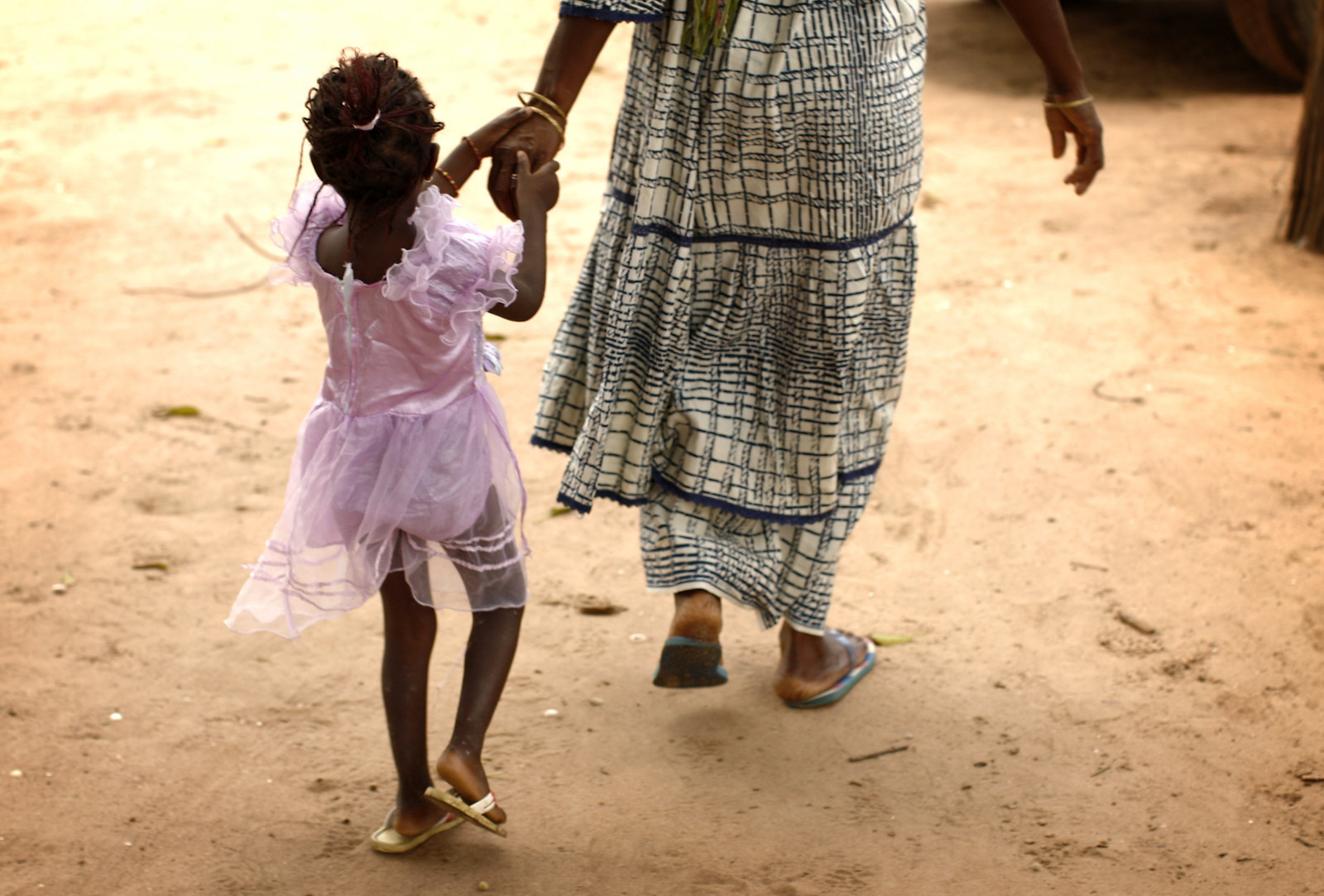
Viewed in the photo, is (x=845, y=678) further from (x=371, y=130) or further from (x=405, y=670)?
(x=371, y=130)

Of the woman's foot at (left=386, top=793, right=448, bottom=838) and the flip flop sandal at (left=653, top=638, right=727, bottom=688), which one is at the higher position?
the flip flop sandal at (left=653, top=638, right=727, bottom=688)

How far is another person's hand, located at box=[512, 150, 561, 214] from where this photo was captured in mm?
2023

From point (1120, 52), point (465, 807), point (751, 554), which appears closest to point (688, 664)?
point (751, 554)

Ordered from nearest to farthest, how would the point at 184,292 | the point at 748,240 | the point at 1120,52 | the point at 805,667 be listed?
the point at 748,240
the point at 805,667
the point at 184,292
the point at 1120,52

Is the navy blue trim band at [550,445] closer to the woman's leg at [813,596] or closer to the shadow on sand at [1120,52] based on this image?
the woman's leg at [813,596]

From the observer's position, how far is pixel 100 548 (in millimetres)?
3123

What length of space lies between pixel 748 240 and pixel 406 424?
0.72m

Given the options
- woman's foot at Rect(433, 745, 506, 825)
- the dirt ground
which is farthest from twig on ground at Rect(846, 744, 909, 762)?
woman's foot at Rect(433, 745, 506, 825)

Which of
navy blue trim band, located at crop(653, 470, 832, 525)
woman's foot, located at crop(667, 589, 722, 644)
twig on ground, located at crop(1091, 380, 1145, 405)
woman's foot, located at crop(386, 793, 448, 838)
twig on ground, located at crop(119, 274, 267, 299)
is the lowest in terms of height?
woman's foot, located at crop(386, 793, 448, 838)

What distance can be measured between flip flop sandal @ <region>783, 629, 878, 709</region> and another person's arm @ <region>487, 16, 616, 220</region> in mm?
1220

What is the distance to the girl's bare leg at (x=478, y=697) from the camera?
204 centimetres

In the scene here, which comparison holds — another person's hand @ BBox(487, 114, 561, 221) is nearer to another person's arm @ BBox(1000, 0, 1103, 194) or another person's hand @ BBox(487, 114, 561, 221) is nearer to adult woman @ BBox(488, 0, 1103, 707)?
adult woman @ BBox(488, 0, 1103, 707)

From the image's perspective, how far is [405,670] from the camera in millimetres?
2133

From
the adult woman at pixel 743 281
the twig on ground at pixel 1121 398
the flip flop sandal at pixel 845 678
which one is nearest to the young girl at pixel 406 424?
the adult woman at pixel 743 281
